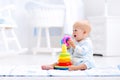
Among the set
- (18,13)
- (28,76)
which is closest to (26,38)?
(18,13)

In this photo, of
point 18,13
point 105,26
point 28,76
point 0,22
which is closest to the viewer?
point 28,76

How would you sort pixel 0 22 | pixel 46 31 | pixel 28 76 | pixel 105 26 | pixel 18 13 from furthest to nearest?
pixel 18 13
pixel 46 31
pixel 105 26
pixel 0 22
pixel 28 76

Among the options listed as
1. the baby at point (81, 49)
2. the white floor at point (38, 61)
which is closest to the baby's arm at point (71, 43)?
the baby at point (81, 49)

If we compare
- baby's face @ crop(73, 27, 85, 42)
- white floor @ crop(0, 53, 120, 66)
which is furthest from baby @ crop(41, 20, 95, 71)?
white floor @ crop(0, 53, 120, 66)

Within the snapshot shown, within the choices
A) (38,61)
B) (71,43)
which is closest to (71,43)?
(71,43)

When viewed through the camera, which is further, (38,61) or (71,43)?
(38,61)

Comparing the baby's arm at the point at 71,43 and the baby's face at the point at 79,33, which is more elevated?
the baby's face at the point at 79,33

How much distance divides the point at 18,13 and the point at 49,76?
3102 millimetres

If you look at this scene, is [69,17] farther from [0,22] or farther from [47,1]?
[0,22]

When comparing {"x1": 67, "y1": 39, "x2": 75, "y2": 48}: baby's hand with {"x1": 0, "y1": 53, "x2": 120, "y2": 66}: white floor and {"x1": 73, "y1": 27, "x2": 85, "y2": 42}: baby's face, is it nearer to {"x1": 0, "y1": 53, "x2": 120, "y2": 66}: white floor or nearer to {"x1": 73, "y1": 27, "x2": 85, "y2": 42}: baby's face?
{"x1": 73, "y1": 27, "x2": 85, "y2": 42}: baby's face

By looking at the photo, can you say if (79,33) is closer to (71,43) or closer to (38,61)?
(71,43)

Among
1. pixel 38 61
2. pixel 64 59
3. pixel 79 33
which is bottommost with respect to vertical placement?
pixel 38 61

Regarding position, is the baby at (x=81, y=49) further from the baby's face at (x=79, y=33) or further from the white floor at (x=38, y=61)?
the white floor at (x=38, y=61)

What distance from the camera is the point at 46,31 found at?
417 cm
